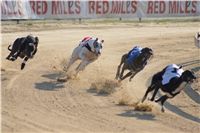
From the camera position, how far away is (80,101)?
40.1ft

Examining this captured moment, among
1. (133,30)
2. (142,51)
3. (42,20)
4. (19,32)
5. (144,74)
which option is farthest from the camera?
(42,20)

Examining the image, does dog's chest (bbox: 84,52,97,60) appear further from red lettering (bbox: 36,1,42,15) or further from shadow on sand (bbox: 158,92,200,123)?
red lettering (bbox: 36,1,42,15)

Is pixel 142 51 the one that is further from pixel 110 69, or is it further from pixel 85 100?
pixel 110 69

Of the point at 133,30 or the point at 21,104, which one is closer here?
the point at 21,104

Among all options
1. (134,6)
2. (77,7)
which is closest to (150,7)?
(134,6)

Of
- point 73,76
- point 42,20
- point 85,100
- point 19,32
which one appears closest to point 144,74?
point 73,76

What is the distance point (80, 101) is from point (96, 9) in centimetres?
1935

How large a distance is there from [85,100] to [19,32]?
→ 13.1m

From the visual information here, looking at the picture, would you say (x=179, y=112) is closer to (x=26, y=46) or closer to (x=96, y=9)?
(x=26, y=46)

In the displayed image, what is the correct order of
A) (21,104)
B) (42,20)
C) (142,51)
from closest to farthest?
(21,104) → (142,51) → (42,20)

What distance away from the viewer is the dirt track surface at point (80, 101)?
10.3m

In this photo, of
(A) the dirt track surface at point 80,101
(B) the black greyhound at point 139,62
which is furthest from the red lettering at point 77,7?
(B) the black greyhound at point 139,62

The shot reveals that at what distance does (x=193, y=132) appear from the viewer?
10375mm

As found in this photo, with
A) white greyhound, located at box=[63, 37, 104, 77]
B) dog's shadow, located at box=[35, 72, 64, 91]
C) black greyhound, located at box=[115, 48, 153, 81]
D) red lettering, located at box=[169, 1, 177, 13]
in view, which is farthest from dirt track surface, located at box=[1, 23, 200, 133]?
red lettering, located at box=[169, 1, 177, 13]
